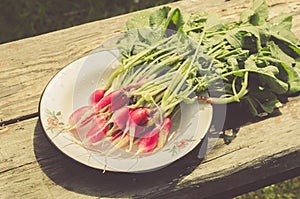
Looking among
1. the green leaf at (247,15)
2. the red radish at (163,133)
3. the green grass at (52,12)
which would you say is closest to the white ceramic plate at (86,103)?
the red radish at (163,133)

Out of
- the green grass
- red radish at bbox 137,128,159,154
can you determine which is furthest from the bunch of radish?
the green grass

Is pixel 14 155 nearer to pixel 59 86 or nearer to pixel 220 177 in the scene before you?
pixel 59 86

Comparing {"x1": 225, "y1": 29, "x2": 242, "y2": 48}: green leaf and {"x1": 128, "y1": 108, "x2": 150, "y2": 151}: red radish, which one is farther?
{"x1": 225, "y1": 29, "x2": 242, "y2": 48}: green leaf

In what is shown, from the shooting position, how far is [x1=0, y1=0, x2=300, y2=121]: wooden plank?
151cm

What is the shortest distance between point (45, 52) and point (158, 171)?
0.54 m

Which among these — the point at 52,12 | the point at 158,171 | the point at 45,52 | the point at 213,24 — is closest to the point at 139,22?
the point at 213,24

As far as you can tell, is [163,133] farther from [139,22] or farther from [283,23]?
[283,23]

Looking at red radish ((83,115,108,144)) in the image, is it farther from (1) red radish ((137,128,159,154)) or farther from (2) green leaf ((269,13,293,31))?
(2) green leaf ((269,13,293,31))

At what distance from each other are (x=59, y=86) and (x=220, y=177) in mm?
435

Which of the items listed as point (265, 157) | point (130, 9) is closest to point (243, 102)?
point (265, 157)

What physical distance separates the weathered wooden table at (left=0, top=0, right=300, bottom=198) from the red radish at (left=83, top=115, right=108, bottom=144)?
64 millimetres

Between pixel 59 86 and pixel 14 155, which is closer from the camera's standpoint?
pixel 14 155

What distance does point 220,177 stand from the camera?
1.31m

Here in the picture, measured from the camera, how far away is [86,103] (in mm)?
1415
